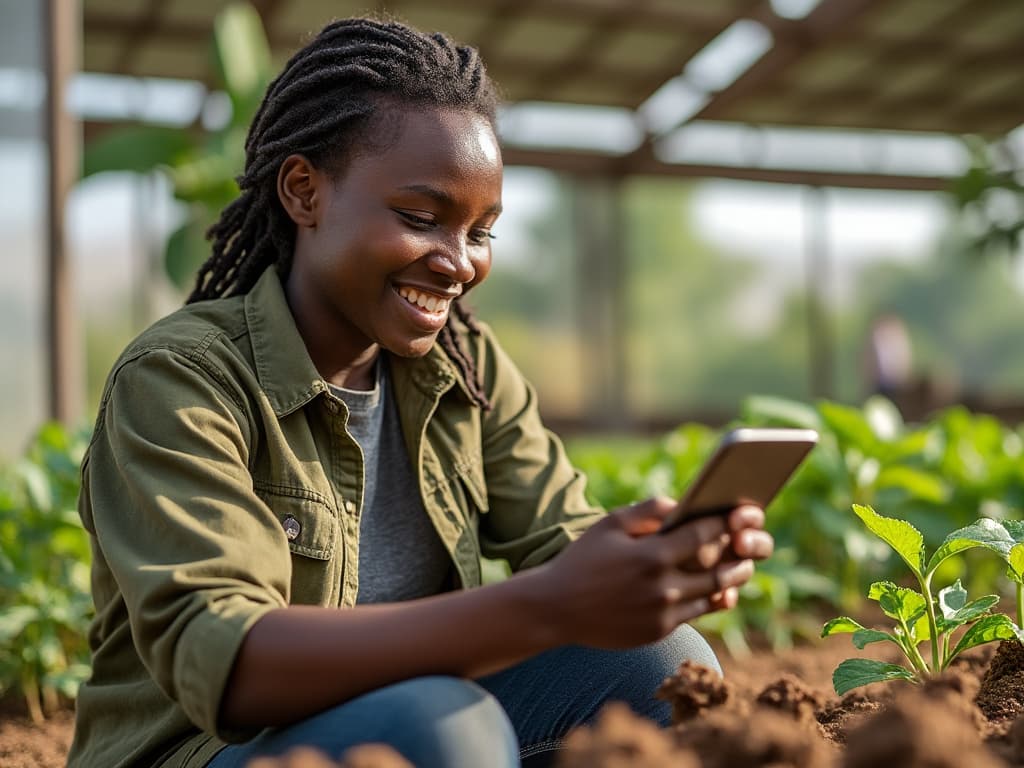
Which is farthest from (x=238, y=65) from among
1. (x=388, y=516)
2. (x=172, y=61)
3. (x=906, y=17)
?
(x=906, y=17)

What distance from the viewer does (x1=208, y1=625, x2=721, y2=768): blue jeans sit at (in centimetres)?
104

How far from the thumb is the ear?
25.3 inches

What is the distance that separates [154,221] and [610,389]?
5652 millimetres

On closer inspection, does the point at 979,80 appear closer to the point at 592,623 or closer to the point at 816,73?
the point at 816,73

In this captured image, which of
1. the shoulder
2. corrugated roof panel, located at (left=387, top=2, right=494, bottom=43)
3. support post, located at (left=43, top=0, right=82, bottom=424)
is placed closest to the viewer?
the shoulder

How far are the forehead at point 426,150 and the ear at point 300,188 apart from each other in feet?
0.24

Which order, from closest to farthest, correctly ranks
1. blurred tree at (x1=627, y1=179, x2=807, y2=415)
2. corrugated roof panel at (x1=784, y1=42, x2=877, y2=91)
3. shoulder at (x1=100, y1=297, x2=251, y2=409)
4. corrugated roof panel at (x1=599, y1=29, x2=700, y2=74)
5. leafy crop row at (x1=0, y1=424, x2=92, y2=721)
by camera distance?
1. shoulder at (x1=100, y1=297, x2=251, y2=409)
2. leafy crop row at (x1=0, y1=424, x2=92, y2=721)
3. corrugated roof panel at (x1=599, y1=29, x2=700, y2=74)
4. corrugated roof panel at (x1=784, y1=42, x2=877, y2=91)
5. blurred tree at (x1=627, y1=179, x2=807, y2=415)

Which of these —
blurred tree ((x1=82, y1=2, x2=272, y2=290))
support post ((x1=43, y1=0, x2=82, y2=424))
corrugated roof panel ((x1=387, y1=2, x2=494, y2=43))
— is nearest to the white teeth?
support post ((x1=43, y1=0, x2=82, y2=424))

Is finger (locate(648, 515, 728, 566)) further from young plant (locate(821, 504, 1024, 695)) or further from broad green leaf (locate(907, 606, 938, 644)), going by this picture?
broad green leaf (locate(907, 606, 938, 644))

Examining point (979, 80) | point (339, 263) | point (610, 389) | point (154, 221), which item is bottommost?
point (610, 389)

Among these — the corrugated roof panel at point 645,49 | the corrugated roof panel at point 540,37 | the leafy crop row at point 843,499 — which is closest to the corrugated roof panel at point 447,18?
the corrugated roof panel at point 540,37

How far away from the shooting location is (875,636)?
4.64 ft

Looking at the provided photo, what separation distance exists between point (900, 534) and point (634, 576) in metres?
0.52

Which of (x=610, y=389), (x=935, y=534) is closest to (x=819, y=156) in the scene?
(x=610, y=389)
